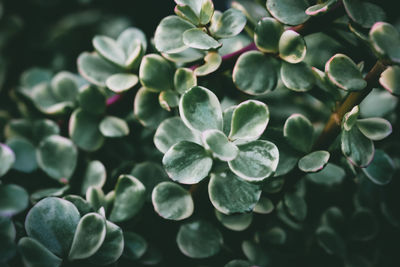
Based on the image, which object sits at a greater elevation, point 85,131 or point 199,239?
point 85,131

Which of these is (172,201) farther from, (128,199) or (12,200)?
(12,200)

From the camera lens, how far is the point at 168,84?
584 mm

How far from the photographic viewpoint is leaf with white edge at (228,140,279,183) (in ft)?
1.56

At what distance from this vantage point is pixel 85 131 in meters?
0.65

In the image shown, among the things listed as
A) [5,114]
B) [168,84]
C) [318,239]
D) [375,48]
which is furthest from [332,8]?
[5,114]

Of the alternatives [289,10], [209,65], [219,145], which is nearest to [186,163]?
[219,145]

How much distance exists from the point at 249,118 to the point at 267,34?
133mm

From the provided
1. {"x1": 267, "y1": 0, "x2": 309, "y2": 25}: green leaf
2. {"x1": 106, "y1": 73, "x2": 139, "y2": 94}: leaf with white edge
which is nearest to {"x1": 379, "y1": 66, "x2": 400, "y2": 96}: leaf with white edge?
{"x1": 267, "y1": 0, "x2": 309, "y2": 25}: green leaf

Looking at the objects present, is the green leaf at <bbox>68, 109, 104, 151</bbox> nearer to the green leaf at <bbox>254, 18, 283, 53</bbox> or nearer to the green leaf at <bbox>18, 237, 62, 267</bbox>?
the green leaf at <bbox>18, 237, 62, 267</bbox>

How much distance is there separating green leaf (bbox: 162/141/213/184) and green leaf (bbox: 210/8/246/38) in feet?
0.55

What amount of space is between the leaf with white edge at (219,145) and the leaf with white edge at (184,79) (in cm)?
10

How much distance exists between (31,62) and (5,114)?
224mm

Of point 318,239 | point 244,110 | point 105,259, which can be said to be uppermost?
point 244,110

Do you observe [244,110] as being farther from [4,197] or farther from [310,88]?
[4,197]
